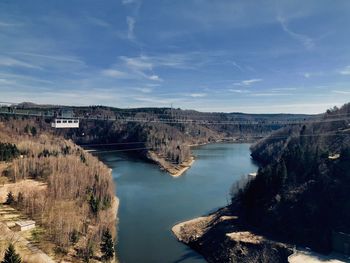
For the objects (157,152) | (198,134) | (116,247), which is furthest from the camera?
(198,134)

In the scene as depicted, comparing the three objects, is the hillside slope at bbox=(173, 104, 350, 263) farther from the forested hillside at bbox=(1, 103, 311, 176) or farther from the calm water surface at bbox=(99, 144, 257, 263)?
the forested hillside at bbox=(1, 103, 311, 176)

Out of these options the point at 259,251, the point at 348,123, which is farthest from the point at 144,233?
the point at 348,123

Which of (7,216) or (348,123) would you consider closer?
(7,216)

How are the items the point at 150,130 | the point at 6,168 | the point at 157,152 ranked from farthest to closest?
the point at 150,130 < the point at 157,152 < the point at 6,168

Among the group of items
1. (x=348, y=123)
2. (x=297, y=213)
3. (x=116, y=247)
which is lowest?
(x=116, y=247)

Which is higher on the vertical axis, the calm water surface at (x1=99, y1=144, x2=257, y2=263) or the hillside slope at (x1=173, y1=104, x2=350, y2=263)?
the hillside slope at (x1=173, y1=104, x2=350, y2=263)

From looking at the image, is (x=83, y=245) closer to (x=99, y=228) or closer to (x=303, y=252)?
(x=99, y=228)

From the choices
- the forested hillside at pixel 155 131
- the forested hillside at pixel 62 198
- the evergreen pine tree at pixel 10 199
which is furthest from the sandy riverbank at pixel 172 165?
the evergreen pine tree at pixel 10 199

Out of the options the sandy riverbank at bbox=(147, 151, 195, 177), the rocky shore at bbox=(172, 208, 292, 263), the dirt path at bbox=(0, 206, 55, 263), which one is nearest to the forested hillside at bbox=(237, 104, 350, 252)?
the rocky shore at bbox=(172, 208, 292, 263)
